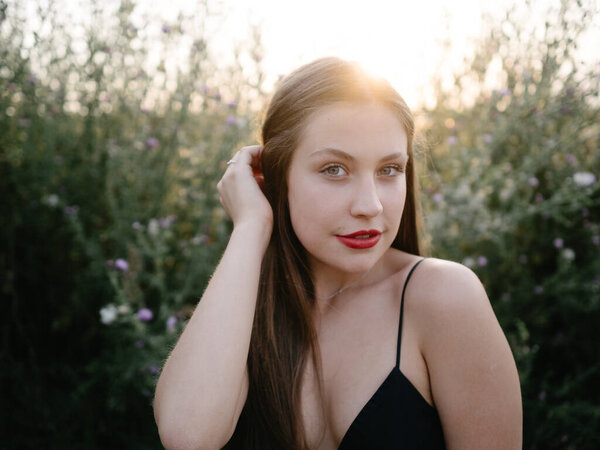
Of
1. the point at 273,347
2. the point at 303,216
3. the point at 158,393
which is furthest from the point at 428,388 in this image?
the point at 158,393

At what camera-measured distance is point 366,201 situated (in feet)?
4.11

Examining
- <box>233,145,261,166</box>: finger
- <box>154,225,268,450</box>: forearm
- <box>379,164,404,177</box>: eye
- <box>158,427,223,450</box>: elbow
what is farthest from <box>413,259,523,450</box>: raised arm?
<box>233,145,261,166</box>: finger

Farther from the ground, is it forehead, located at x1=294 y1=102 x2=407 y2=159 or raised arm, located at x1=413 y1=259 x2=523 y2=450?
forehead, located at x1=294 y1=102 x2=407 y2=159

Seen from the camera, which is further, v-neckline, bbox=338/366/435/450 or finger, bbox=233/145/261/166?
finger, bbox=233/145/261/166

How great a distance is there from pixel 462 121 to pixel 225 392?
104 inches

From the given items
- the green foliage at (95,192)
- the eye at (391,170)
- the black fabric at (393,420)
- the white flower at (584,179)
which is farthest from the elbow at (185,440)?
the white flower at (584,179)

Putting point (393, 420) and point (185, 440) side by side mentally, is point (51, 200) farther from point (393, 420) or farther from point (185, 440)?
point (393, 420)

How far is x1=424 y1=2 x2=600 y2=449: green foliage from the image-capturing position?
2.37 meters

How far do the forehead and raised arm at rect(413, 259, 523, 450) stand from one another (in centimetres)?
42

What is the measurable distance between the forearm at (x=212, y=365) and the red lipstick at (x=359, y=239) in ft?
0.93

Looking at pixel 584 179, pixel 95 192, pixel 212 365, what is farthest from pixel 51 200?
pixel 584 179

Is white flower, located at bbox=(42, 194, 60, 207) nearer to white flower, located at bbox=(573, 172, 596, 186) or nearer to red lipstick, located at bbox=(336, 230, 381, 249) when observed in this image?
red lipstick, located at bbox=(336, 230, 381, 249)

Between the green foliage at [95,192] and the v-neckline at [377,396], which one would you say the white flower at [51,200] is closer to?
the green foliage at [95,192]

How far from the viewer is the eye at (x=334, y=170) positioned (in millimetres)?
1294
